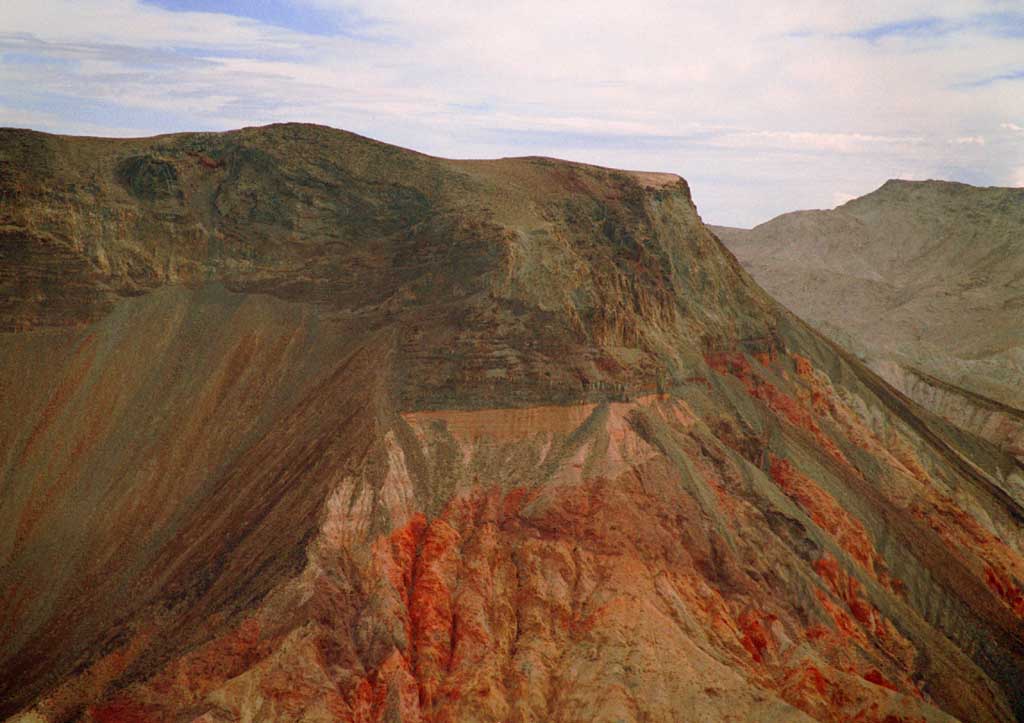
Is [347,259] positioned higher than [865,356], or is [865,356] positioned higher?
[347,259]

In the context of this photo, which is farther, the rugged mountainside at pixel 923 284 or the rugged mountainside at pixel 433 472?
the rugged mountainside at pixel 923 284

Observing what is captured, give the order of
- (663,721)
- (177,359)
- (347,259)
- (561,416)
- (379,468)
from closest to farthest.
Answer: (663,721) → (379,468) → (561,416) → (177,359) → (347,259)

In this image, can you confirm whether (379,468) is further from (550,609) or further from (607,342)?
(607,342)

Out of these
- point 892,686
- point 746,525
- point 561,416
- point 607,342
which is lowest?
point 892,686

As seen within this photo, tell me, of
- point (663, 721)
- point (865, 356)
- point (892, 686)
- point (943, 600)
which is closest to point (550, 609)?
point (663, 721)
